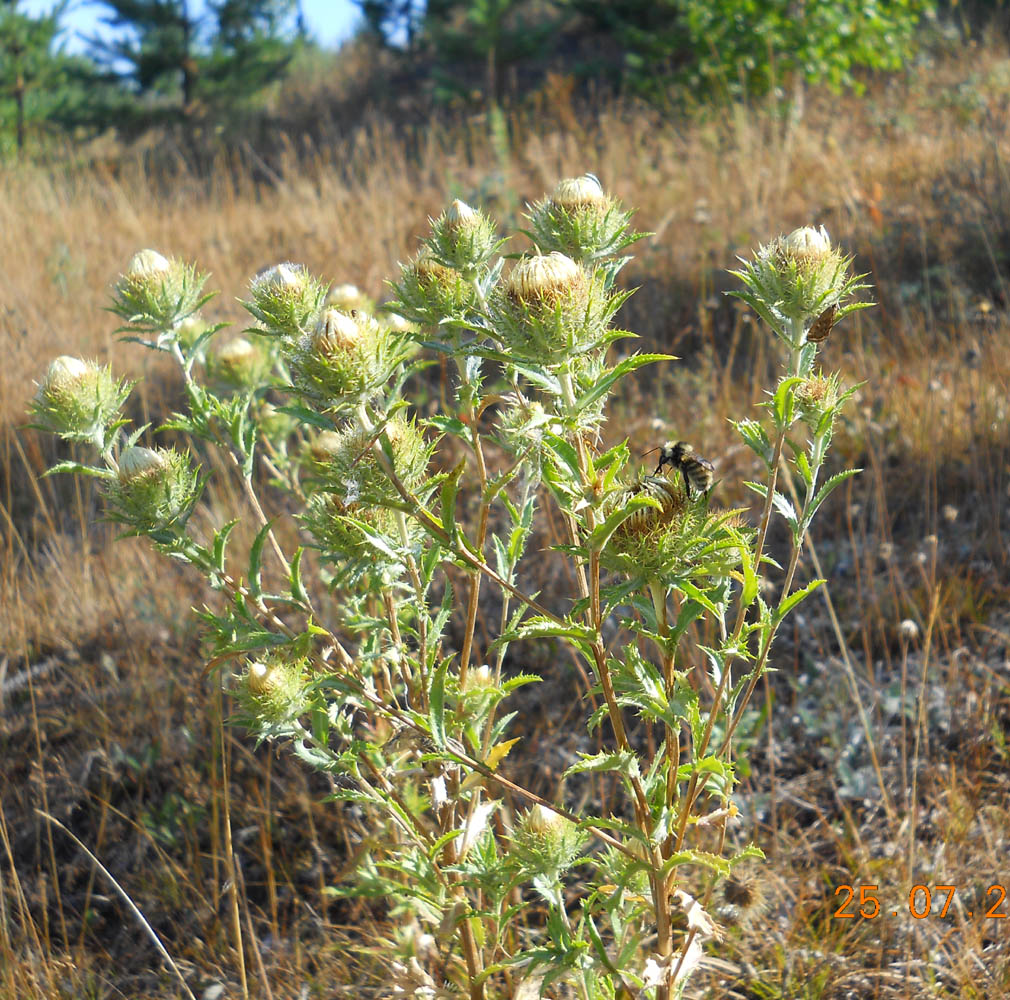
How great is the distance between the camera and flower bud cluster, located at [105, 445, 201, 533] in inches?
67.1

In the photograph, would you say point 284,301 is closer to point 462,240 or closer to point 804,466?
point 462,240

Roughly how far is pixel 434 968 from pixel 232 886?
600mm

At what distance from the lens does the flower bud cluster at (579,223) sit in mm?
1571

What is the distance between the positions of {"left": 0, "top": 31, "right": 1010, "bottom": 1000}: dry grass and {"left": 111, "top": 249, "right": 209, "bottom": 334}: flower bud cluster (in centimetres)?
113

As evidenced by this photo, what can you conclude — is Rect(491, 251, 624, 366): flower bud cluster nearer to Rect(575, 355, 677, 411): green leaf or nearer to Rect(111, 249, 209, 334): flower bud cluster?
Rect(575, 355, 677, 411): green leaf

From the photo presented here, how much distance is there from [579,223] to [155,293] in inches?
40.3

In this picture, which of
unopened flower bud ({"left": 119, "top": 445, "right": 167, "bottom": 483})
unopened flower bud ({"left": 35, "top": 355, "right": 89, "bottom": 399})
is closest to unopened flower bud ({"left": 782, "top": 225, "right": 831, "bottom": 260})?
unopened flower bud ({"left": 119, "top": 445, "right": 167, "bottom": 483})

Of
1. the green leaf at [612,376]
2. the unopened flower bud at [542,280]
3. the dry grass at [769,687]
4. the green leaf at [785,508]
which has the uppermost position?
the unopened flower bud at [542,280]

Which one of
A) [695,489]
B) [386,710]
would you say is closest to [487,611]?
[386,710]

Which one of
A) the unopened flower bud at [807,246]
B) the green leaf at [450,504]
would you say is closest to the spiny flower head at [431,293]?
the green leaf at [450,504]

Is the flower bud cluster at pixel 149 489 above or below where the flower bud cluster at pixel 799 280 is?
below

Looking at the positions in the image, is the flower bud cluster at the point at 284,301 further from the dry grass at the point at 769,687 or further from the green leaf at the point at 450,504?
the dry grass at the point at 769,687
